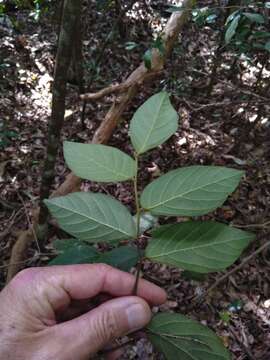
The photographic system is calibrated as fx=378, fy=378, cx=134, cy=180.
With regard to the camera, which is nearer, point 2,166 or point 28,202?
point 28,202

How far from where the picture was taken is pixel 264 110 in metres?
3.12

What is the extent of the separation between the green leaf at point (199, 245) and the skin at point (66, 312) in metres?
0.21

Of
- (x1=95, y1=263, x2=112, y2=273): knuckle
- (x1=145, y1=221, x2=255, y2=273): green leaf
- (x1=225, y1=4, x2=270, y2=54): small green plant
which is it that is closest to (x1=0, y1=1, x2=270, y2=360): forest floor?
(x1=225, y1=4, x2=270, y2=54): small green plant

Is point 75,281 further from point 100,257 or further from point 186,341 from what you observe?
point 186,341

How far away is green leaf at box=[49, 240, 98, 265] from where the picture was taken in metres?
0.99

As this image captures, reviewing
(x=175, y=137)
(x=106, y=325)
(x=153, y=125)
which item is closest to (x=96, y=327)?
(x=106, y=325)

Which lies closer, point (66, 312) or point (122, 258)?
point (122, 258)

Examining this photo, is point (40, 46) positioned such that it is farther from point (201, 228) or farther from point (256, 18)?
point (201, 228)

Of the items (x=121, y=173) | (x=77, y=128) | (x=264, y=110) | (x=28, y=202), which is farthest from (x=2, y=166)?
(x=121, y=173)

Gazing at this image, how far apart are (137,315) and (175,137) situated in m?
2.62

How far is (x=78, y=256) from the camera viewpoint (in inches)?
39.2

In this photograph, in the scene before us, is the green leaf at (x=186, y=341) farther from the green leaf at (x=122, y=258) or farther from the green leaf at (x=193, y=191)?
the green leaf at (x=193, y=191)

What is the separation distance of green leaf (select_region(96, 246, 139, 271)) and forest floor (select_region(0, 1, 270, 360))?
33.0 inches

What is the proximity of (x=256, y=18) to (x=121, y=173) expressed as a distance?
112cm
